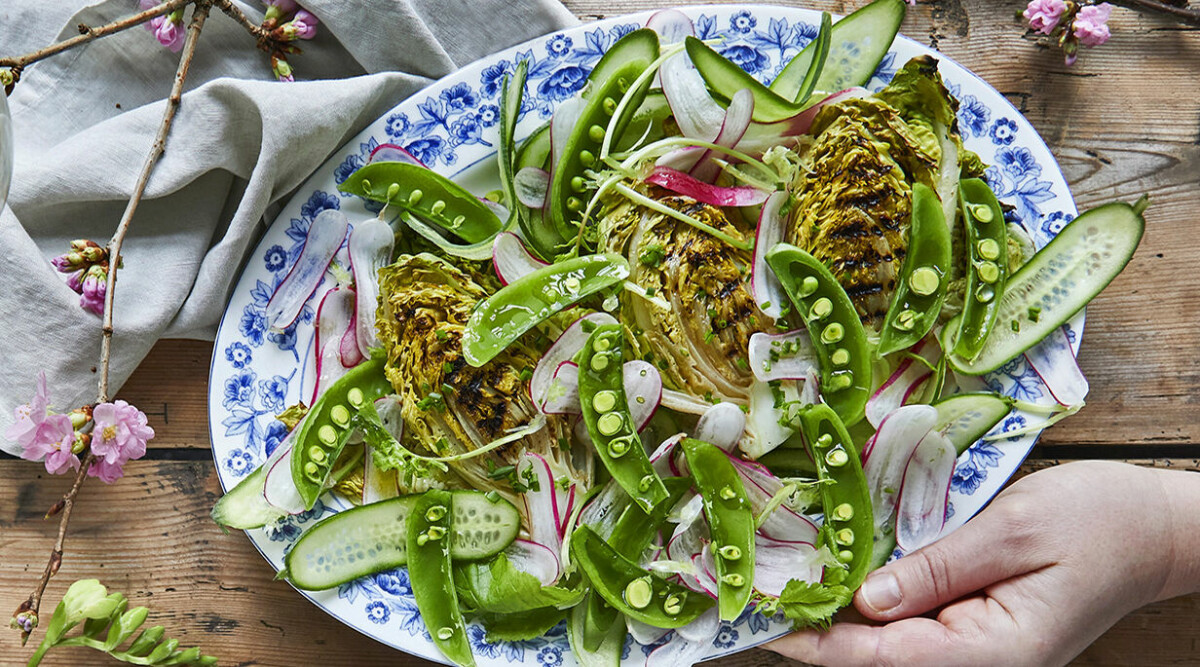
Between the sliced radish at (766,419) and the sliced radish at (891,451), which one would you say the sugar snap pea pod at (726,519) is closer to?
the sliced radish at (766,419)

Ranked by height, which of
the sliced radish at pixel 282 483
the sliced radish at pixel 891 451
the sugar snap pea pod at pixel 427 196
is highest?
the sugar snap pea pod at pixel 427 196

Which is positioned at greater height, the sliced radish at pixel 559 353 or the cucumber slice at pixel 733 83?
the cucumber slice at pixel 733 83

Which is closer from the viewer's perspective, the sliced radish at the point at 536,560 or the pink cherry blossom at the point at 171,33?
the sliced radish at the point at 536,560

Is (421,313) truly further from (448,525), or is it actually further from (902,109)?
(902,109)

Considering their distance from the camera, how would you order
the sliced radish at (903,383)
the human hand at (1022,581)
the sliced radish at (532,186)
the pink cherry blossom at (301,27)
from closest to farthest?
the human hand at (1022,581)
the sliced radish at (903,383)
the sliced radish at (532,186)
the pink cherry blossom at (301,27)

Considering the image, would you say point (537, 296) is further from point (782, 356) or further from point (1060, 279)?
point (1060, 279)

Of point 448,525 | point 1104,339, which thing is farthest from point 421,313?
point 1104,339

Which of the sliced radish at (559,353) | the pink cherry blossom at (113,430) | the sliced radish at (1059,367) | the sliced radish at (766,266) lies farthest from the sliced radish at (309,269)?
the sliced radish at (1059,367)

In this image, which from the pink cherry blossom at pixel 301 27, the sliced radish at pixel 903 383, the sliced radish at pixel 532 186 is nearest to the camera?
the sliced radish at pixel 903 383
